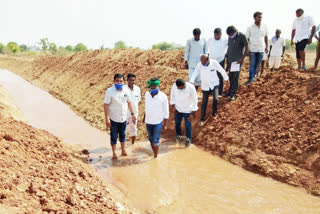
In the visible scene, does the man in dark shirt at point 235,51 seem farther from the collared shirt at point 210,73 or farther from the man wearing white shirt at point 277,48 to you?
the man wearing white shirt at point 277,48

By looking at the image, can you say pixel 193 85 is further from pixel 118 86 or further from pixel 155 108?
pixel 118 86

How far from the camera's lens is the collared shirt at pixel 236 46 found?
6727 millimetres

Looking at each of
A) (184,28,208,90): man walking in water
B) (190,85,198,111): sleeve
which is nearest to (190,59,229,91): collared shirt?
(190,85,198,111): sleeve

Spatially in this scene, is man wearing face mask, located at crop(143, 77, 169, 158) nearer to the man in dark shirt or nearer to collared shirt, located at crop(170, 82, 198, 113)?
collared shirt, located at crop(170, 82, 198, 113)

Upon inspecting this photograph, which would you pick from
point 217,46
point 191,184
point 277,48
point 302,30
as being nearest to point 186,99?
point 191,184

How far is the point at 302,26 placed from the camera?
7367 millimetres

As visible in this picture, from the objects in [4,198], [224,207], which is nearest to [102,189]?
[4,198]

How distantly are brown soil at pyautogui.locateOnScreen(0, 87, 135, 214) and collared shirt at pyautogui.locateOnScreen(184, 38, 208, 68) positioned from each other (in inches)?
162

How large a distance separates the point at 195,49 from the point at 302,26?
9.99 ft

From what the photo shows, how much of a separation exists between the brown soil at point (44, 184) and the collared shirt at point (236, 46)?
449cm

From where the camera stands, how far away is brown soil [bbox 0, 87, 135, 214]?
298cm

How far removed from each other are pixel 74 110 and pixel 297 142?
30.8 ft

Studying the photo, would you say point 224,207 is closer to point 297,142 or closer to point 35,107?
point 297,142

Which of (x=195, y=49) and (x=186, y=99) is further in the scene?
(x=195, y=49)
